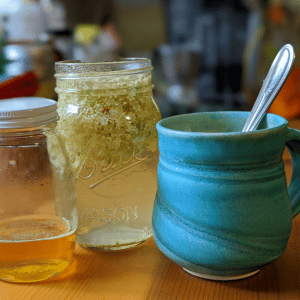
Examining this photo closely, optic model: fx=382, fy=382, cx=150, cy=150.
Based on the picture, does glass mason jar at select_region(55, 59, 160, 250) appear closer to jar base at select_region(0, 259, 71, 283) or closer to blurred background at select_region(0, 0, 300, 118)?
jar base at select_region(0, 259, 71, 283)

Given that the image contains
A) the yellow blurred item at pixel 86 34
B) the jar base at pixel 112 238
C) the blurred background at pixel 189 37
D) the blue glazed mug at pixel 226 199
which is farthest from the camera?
the yellow blurred item at pixel 86 34

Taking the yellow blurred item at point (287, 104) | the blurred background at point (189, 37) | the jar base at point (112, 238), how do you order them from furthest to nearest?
the blurred background at point (189, 37)
the yellow blurred item at point (287, 104)
the jar base at point (112, 238)

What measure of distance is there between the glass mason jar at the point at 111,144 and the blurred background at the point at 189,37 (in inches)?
46.2

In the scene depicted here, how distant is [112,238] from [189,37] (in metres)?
2.17

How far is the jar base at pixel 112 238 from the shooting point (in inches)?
15.2

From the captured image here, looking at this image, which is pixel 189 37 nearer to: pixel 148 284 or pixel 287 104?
pixel 287 104

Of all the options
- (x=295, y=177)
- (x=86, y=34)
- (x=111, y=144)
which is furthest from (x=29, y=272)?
(x=86, y=34)

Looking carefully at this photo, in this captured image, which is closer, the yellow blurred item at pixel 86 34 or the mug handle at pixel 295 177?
the mug handle at pixel 295 177

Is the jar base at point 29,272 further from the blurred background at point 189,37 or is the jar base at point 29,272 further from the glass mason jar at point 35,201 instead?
the blurred background at point 189,37

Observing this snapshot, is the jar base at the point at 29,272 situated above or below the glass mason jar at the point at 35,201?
below

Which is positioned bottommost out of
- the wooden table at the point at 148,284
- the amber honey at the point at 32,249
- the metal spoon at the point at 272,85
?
the wooden table at the point at 148,284

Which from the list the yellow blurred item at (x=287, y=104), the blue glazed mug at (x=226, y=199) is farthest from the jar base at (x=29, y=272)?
the yellow blurred item at (x=287, y=104)

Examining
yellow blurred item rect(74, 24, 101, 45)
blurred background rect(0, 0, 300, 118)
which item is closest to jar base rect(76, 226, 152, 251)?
blurred background rect(0, 0, 300, 118)

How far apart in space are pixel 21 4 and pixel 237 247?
137 centimetres
